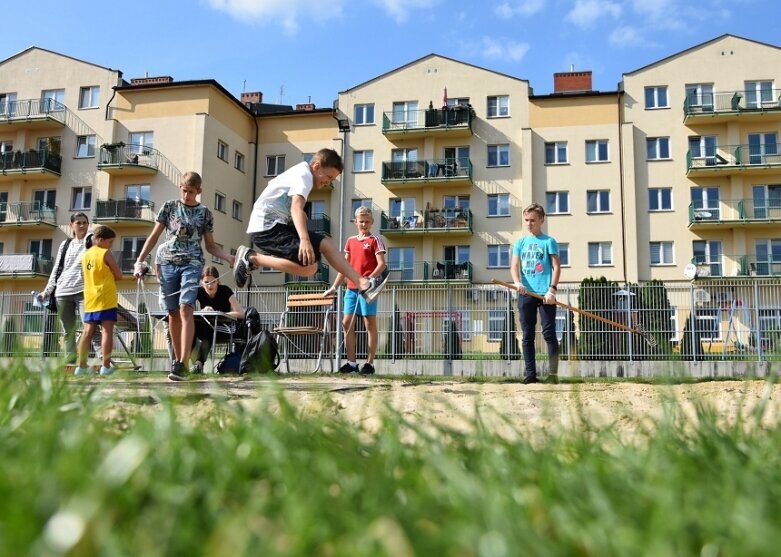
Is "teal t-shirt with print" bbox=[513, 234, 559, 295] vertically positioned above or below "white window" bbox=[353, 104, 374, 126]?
below

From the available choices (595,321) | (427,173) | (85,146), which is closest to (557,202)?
(427,173)

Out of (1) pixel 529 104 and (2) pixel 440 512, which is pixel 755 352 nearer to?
(2) pixel 440 512

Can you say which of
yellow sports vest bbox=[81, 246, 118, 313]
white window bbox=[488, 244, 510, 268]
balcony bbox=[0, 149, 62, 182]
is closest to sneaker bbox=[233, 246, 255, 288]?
yellow sports vest bbox=[81, 246, 118, 313]

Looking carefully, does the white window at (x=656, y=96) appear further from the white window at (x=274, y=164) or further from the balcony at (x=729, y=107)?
the white window at (x=274, y=164)

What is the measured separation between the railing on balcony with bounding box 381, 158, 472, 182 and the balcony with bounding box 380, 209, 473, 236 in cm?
185

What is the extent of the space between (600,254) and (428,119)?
11.7 metres

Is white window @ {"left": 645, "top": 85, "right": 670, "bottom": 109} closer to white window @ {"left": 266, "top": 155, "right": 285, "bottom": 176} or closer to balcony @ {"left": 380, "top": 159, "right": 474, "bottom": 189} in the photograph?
balcony @ {"left": 380, "top": 159, "right": 474, "bottom": 189}

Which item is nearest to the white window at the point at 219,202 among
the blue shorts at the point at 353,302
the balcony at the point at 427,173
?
the balcony at the point at 427,173

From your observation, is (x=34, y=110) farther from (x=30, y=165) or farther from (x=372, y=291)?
(x=372, y=291)

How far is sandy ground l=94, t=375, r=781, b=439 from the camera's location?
227 centimetres

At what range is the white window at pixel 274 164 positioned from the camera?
4338 cm

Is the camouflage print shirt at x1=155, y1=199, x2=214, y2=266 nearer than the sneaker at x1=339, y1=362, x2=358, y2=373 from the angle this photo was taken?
Yes

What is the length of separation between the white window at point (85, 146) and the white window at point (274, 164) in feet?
31.9

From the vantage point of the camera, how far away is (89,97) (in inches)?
1649
